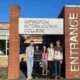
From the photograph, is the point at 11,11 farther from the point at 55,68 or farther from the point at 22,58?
the point at 22,58

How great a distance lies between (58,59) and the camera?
12820mm

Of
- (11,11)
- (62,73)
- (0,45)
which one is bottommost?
(62,73)

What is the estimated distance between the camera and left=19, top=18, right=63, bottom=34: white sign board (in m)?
13.9

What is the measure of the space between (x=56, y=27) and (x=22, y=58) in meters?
A: 10.1

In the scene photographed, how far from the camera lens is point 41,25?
13969mm

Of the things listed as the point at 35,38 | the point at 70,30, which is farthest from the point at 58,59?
the point at 35,38

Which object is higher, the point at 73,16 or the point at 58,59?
the point at 73,16

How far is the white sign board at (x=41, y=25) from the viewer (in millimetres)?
13930

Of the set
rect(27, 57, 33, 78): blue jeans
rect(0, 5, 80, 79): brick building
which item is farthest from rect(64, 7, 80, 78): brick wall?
rect(27, 57, 33, 78): blue jeans

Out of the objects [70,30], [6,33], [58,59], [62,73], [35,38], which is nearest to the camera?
[58,59]

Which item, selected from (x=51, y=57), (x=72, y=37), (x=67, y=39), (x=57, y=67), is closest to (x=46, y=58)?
(x=51, y=57)

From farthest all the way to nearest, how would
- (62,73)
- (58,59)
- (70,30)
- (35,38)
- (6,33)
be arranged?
1. (35,38)
2. (6,33)
3. (62,73)
4. (70,30)
5. (58,59)

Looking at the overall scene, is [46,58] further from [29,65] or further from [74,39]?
[74,39]

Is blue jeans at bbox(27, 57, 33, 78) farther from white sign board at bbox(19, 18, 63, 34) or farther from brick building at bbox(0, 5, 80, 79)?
white sign board at bbox(19, 18, 63, 34)
